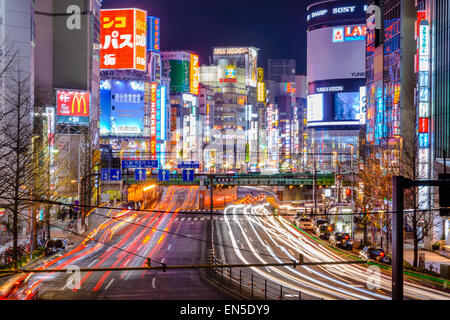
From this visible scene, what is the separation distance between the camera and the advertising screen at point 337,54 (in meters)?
129

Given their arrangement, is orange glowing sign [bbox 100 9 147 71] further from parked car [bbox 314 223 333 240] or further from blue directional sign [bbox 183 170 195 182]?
parked car [bbox 314 223 333 240]

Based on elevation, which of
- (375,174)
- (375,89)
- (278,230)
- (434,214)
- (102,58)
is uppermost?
(102,58)

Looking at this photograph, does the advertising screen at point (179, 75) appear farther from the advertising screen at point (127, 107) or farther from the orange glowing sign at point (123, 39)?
the orange glowing sign at point (123, 39)

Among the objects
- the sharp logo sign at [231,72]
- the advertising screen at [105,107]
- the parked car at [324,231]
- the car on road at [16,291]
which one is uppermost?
the sharp logo sign at [231,72]

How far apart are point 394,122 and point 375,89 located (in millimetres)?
9680

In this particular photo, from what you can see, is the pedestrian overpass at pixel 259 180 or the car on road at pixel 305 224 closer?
the car on road at pixel 305 224

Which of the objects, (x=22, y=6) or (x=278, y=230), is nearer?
(x=22, y=6)

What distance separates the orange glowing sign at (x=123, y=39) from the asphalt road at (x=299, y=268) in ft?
156

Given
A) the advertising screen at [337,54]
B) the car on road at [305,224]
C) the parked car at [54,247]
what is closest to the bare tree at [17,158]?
the parked car at [54,247]

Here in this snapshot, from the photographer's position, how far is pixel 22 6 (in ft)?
133

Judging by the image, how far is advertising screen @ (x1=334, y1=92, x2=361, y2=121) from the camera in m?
126

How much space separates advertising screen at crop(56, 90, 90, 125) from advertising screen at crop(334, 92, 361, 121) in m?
79.5

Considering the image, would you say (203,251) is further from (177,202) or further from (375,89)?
(177,202)
